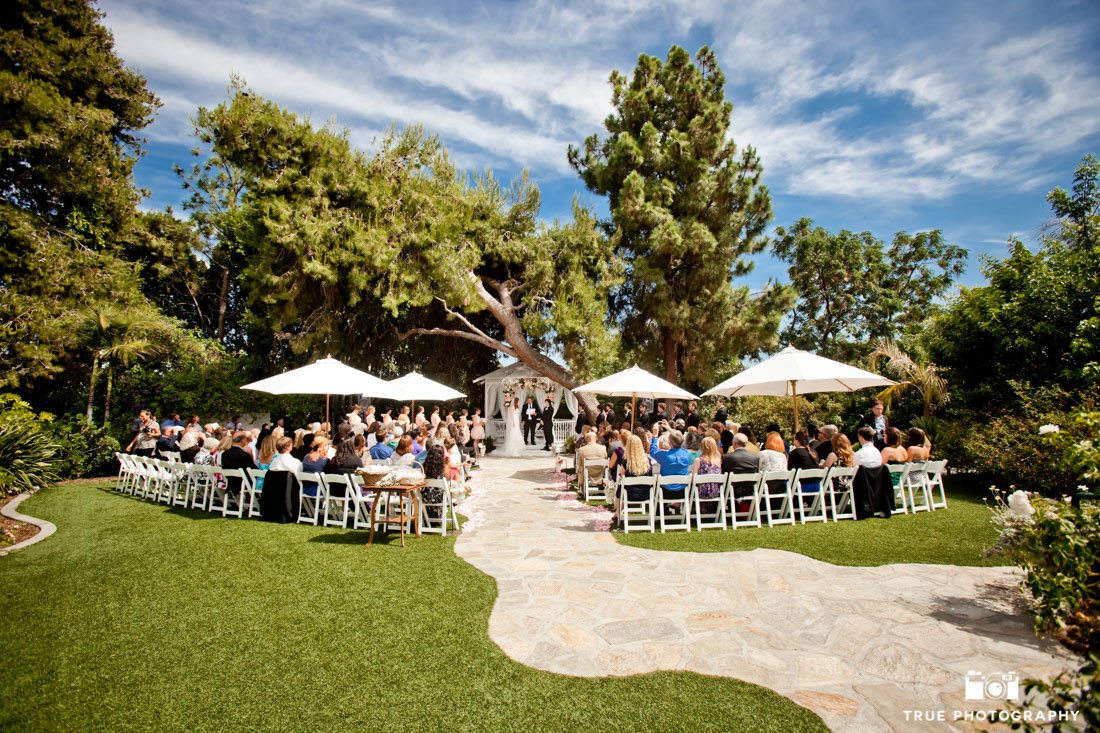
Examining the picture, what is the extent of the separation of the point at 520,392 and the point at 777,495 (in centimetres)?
1288

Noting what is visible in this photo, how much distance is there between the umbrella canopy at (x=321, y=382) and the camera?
9.71 m

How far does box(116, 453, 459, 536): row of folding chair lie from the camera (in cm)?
785

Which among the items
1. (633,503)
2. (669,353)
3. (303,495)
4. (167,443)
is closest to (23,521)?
(167,443)

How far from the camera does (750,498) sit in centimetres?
784

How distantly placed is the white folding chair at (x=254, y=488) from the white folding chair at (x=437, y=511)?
280cm

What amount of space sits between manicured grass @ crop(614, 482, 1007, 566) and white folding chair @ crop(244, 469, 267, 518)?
237 inches

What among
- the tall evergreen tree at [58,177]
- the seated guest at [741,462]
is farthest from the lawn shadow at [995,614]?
the tall evergreen tree at [58,177]

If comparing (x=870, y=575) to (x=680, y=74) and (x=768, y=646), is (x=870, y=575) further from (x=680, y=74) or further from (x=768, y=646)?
(x=680, y=74)

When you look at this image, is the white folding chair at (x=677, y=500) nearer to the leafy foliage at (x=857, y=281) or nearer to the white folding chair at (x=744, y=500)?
the white folding chair at (x=744, y=500)

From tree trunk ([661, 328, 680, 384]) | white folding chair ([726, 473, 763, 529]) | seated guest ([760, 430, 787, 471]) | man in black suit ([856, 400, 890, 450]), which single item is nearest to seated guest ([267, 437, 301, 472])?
white folding chair ([726, 473, 763, 529])

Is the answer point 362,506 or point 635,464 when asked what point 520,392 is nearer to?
point 362,506

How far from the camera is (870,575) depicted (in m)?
5.63

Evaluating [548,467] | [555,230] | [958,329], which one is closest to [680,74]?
[555,230]

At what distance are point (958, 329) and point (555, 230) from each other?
13.1 meters
